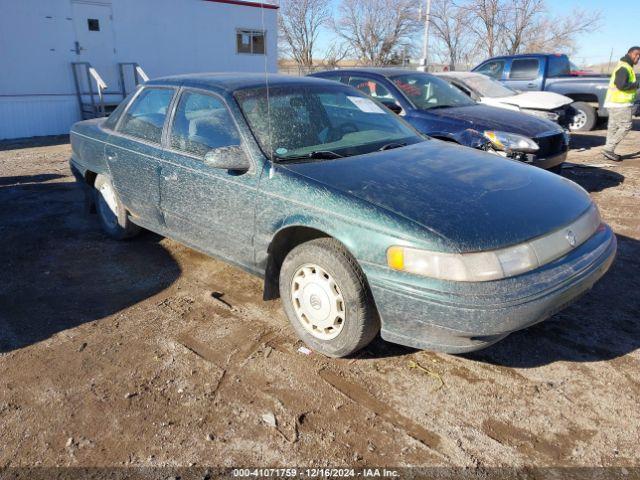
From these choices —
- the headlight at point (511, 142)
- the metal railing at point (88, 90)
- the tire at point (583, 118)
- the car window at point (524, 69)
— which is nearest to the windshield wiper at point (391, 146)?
the headlight at point (511, 142)

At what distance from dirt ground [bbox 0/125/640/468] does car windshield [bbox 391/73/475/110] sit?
3410mm

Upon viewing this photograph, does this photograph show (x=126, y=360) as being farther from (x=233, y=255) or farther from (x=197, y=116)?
(x=197, y=116)

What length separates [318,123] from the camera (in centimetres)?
368

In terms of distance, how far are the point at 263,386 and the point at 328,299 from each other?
612 mm

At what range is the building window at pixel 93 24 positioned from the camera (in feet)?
42.4

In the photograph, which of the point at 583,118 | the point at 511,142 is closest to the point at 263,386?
the point at 511,142

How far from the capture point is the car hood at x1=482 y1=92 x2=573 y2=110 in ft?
30.5

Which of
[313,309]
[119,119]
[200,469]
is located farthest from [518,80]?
[200,469]

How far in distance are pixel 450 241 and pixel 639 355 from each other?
159cm

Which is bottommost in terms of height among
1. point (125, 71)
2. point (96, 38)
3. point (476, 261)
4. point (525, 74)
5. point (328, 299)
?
point (328, 299)

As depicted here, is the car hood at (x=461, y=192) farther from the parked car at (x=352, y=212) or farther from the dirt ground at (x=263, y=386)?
the dirt ground at (x=263, y=386)

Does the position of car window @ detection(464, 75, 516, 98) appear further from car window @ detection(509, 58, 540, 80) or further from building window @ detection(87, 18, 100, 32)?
building window @ detection(87, 18, 100, 32)

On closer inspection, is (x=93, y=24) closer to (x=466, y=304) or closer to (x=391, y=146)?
(x=391, y=146)

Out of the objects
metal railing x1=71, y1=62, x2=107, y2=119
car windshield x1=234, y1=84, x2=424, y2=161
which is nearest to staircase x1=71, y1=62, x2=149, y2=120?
metal railing x1=71, y1=62, x2=107, y2=119
